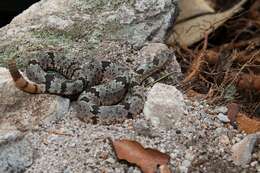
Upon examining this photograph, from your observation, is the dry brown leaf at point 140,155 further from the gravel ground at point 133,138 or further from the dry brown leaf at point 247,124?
the dry brown leaf at point 247,124

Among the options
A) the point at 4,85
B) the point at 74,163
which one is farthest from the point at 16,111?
the point at 74,163

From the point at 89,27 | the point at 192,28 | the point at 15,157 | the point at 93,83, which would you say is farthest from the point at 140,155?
the point at 192,28

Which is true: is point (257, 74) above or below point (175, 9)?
below

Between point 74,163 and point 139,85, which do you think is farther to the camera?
point 139,85

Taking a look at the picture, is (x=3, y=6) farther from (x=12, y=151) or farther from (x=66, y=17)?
(x=12, y=151)

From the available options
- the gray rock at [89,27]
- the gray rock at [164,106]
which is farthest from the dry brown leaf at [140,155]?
the gray rock at [89,27]

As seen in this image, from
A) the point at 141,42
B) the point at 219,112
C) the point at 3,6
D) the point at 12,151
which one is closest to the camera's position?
the point at 12,151
